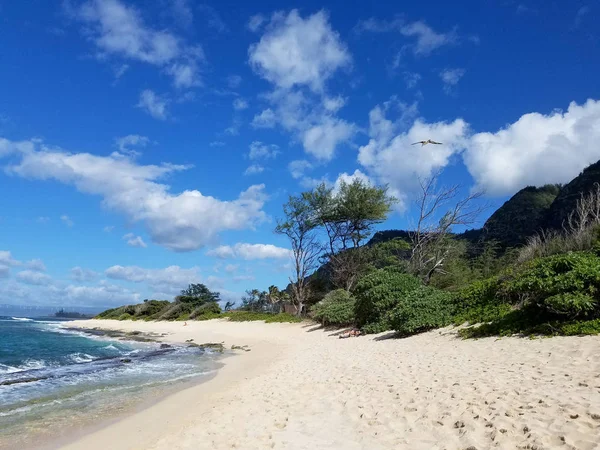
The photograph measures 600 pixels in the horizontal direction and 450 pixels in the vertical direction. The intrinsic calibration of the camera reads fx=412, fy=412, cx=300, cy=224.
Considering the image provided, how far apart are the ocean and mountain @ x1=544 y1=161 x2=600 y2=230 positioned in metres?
35.8

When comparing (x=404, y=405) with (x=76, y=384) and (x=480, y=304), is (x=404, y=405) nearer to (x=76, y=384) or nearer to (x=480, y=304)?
(x=480, y=304)

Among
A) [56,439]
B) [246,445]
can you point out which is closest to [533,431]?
[246,445]

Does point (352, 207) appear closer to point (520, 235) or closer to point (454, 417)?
point (520, 235)

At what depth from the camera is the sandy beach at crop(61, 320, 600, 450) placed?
483 cm

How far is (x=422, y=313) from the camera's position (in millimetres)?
14297

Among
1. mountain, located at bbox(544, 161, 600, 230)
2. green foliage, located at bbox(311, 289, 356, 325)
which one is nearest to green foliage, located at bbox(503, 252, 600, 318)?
green foliage, located at bbox(311, 289, 356, 325)

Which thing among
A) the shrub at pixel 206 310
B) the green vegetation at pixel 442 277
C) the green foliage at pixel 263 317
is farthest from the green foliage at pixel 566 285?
the shrub at pixel 206 310

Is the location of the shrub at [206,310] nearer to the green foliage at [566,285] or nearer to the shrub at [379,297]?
the shrub at [379,297]

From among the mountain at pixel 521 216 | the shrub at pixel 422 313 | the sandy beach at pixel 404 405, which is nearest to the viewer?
the sandy beach at pixel 404 405

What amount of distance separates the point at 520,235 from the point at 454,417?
42.8 metres

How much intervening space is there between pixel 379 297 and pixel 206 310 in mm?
29675

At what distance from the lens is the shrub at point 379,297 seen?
58.5ft

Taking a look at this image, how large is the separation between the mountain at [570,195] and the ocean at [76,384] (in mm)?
35803

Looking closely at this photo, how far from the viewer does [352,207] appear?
34.7 meters
